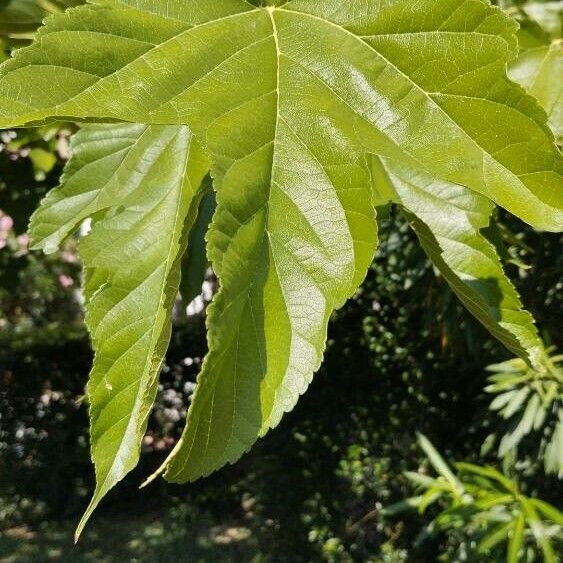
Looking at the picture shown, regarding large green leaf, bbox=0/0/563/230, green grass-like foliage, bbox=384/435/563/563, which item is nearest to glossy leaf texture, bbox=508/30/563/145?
large green leaf, bbox=0/0/563/230

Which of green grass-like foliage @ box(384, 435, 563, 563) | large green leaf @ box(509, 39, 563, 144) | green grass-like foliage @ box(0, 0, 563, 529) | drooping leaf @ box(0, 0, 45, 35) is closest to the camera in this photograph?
green grass-like foliage @ box(0, 0, 563, 529)

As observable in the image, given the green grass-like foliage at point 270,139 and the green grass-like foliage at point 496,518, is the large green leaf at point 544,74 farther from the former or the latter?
the green grass-like foliage at point 496,518

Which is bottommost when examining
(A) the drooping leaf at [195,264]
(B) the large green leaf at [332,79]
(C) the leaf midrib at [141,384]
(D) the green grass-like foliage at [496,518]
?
(D) the green grass-like foliage at [496,518]

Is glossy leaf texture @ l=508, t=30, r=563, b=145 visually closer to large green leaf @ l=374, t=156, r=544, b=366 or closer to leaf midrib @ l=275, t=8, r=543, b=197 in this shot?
large green leaf @ l=374, t=156, r=544, b=366

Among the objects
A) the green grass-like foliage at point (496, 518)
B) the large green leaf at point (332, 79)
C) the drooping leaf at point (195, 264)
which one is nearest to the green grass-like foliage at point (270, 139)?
the large green leaf at point (332, 79)

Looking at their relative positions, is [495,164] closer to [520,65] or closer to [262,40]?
[262,40]

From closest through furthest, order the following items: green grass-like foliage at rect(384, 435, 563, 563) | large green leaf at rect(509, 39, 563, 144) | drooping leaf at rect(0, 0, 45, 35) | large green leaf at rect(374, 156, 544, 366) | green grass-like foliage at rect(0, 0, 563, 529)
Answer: green grass-like foliage at rect(0, 0, 563, 529)
large green leaf at rect(374, 156, 544, 366)
drooping leaf at rect(0, 0, 45, 35)
large green leaf at rect(509, 39, 563, 144)
green grass-like foliage at rect(384, 435, 563, 563)

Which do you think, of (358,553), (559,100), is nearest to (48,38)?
(559,100)

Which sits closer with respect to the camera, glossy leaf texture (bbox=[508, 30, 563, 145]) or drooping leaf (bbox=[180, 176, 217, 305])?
drooping leaf (bbox=[180, 176, 217, 305])
